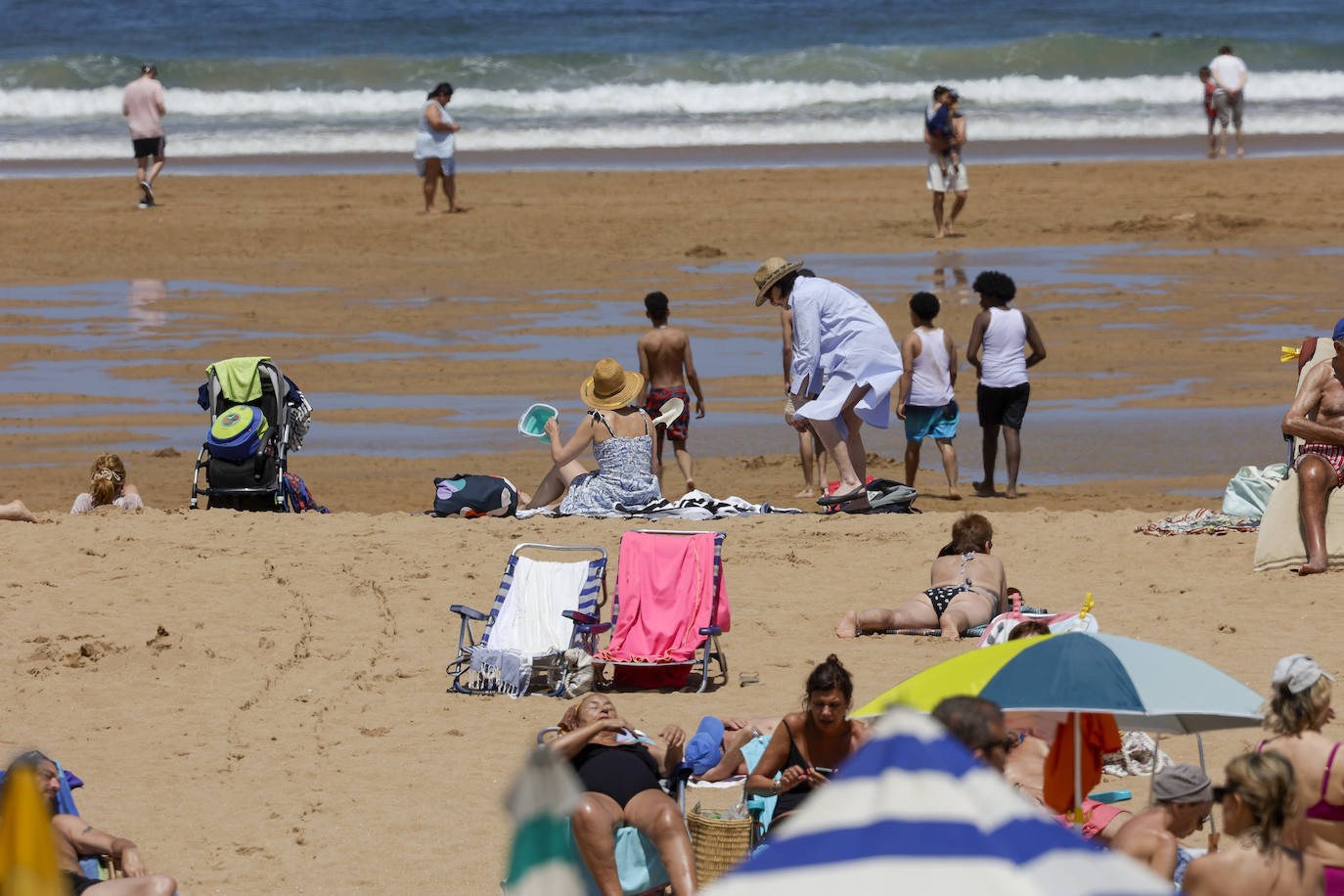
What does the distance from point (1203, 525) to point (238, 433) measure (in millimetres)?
5584

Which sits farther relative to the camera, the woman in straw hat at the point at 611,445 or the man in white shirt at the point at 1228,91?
the man in white shirt at the point at 1228,91

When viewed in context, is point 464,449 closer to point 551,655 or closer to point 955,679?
point 551,655

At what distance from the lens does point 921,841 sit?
2426 millimetres

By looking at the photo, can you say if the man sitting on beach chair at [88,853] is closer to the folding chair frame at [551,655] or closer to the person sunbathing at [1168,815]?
the folding chair frame at [551,655]

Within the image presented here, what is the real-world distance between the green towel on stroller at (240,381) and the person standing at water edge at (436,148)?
406 inches

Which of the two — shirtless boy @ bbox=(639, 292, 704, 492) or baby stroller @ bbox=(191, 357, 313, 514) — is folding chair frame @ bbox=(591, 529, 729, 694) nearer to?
shirtless boy @ bbox=(639, 292, 704, 492)

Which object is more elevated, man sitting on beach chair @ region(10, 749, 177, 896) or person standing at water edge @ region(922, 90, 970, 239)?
person standing at water edge @ region(922, 90, 970, 239)

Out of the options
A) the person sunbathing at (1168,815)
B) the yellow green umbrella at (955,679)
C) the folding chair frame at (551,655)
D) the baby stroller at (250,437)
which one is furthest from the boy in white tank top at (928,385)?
the person sunbathing at (1168,815)

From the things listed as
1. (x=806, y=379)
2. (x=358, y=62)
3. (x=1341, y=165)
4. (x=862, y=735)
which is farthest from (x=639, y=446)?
(x=358, y=62)

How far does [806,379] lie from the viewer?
10609 millimetres

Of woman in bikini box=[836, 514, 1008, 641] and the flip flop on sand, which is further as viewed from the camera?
the flip flop on sand

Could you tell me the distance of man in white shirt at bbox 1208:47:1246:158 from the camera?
973 inches

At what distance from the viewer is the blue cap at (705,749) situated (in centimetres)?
670

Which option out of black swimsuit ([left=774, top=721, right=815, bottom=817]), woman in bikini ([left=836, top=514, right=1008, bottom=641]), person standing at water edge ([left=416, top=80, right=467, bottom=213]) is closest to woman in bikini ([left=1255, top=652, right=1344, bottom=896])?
black swimsuit ([left=774, top=721, right=815, bottom=817])
